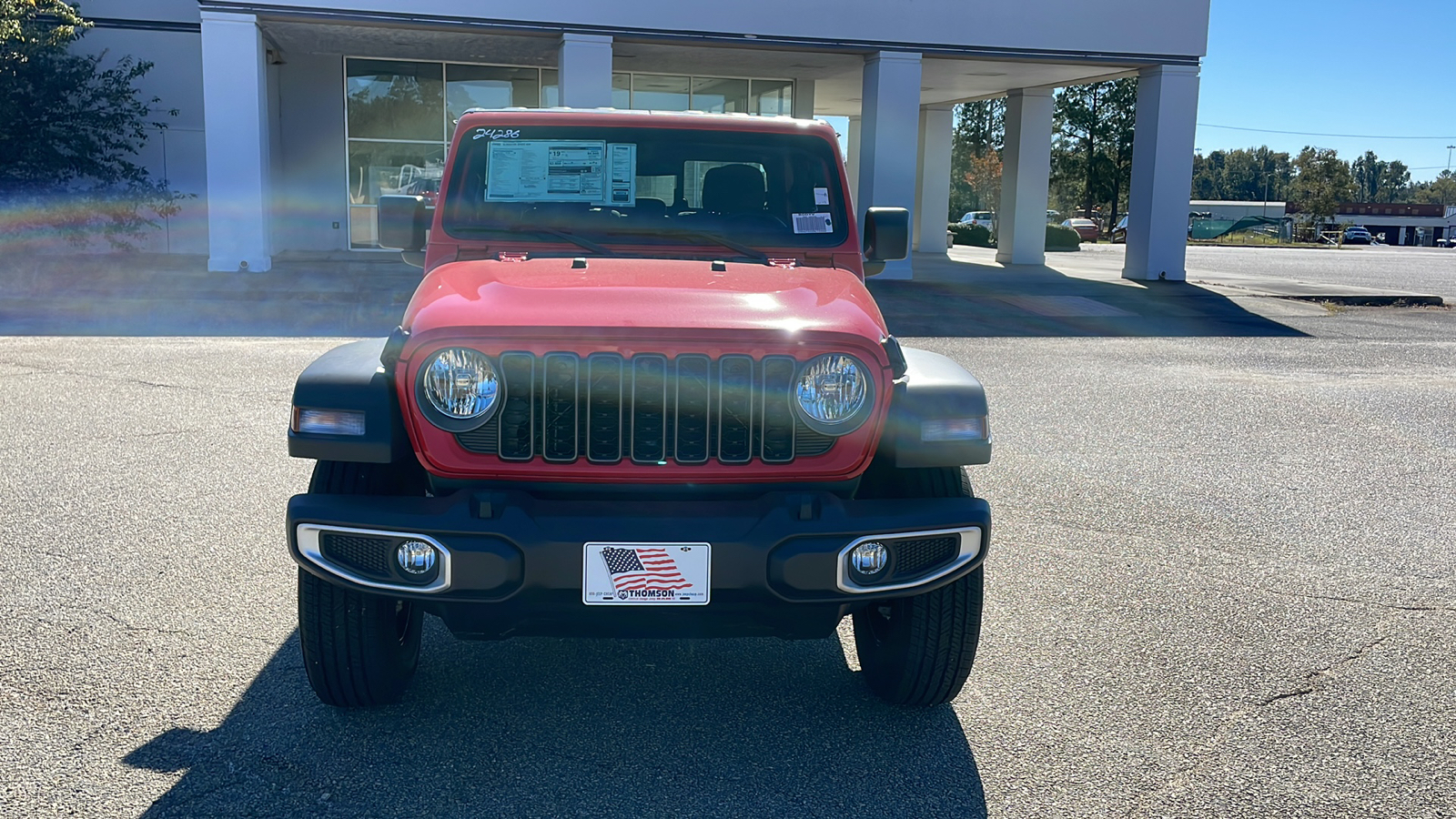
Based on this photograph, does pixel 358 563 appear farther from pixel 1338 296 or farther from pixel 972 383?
pixel 1338 296

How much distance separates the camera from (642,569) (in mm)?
3133

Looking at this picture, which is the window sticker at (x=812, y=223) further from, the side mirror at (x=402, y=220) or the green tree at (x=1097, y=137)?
the green tree at (x=1097, y=137)

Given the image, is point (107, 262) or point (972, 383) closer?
point (972, 383)

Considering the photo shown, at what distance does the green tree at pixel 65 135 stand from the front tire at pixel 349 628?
1728cm

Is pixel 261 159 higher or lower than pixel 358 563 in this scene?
higher

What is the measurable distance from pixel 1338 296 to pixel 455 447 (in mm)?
20707

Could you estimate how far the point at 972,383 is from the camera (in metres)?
3.54

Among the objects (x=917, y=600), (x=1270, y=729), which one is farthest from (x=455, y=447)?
(x=1270, y=729)

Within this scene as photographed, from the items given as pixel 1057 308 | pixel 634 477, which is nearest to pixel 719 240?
pixel 634 477

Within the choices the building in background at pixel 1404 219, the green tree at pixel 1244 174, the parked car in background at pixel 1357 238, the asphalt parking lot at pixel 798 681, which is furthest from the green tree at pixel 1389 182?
the asphalt parking lot at pixel 798 681

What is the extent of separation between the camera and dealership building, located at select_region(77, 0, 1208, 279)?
1903 cm

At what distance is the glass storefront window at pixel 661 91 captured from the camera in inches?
989

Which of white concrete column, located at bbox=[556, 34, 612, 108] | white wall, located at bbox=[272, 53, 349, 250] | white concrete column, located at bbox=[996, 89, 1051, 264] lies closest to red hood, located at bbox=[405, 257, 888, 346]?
white concrete column, located at bbox=[556, 34, 612, 108]

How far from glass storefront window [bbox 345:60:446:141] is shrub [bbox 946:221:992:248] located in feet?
77.0
